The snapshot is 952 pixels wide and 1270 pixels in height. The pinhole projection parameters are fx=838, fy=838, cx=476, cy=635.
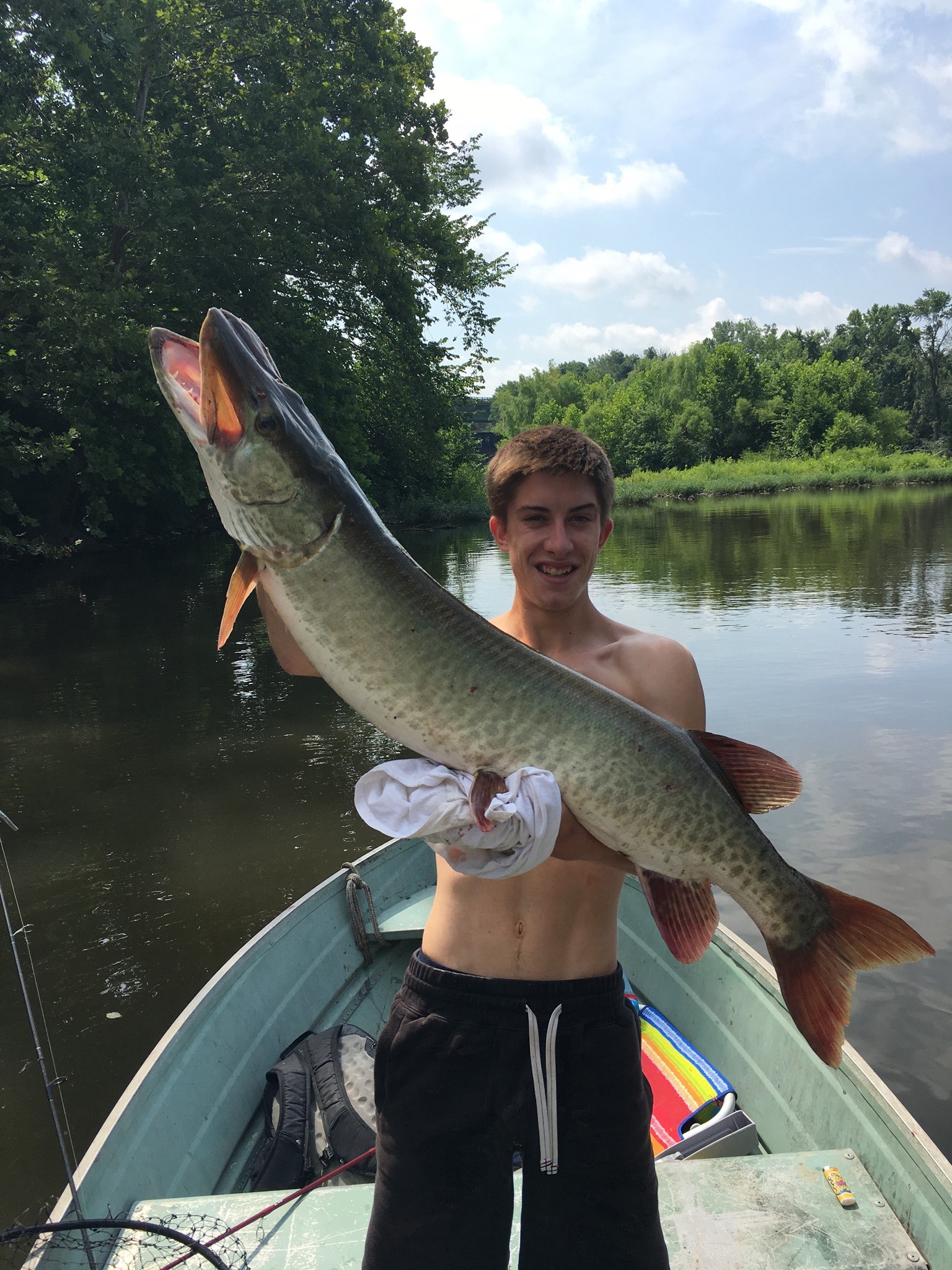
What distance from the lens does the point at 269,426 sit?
1681mm

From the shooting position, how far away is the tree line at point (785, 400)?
6334 cm

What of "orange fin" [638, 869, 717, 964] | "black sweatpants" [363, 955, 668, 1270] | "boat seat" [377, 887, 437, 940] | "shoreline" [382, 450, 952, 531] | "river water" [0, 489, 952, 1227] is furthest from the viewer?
"shoreline" [382, 450, 952, 531]

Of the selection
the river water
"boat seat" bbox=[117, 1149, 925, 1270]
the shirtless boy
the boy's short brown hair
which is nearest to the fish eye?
the shirtless boy

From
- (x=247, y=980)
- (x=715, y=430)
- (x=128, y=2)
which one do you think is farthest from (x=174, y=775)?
(x=715, y=430)

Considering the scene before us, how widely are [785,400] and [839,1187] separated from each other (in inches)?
2736

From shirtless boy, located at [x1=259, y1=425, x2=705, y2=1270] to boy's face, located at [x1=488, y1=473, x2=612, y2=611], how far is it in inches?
24.8

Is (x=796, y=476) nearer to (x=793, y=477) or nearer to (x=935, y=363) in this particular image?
(x=793, y=477)

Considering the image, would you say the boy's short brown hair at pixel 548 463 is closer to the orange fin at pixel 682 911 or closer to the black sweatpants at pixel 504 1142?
the orange fin at pixel 682 911

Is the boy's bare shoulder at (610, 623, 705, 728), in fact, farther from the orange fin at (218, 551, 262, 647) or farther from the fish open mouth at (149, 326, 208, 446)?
the fish open mouth at (149, 326, 208, 446)

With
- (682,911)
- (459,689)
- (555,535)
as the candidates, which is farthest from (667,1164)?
(555,535)

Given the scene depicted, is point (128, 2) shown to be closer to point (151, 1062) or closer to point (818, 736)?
point (818, 736)

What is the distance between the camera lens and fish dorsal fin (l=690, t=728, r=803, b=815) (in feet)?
6.42

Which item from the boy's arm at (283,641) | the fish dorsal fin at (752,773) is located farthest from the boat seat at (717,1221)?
the boy's arm at (283,641)

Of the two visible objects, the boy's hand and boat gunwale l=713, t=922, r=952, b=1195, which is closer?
the boy's hand
